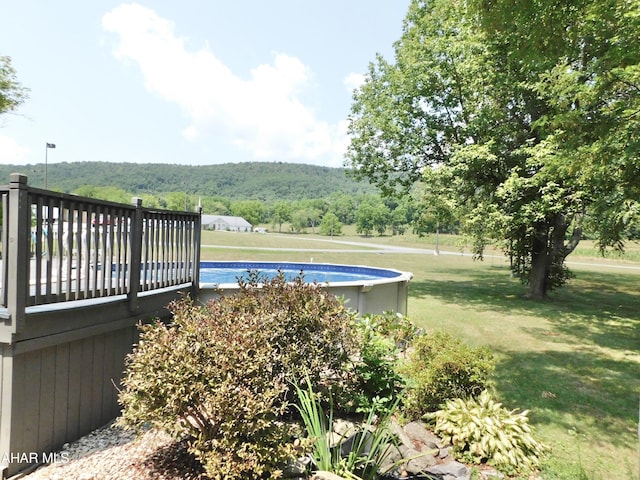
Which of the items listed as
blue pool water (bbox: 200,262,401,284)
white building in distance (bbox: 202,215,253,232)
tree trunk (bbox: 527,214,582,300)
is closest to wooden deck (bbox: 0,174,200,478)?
blue pool water (bbox: 200,262,401,284)

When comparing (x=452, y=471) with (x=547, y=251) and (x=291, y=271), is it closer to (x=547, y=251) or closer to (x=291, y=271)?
(x=291, y=271)

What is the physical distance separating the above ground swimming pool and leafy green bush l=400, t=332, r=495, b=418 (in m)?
1.17

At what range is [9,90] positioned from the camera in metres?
21.8

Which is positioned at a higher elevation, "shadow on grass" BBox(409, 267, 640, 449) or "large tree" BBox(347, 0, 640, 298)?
"large tree" BBox(347, 0, 640, 298)

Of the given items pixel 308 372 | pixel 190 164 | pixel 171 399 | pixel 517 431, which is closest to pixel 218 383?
pixel 171 399

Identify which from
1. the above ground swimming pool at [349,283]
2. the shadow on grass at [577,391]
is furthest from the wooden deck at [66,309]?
the shadow on grass at [577,391]

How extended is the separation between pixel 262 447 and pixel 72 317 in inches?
76.1

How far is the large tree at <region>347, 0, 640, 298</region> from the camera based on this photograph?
21.1ft

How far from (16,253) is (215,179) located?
139493 millimetres

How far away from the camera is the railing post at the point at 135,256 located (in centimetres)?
391

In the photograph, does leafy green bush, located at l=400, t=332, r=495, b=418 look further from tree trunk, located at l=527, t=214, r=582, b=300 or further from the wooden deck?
tree trunk, located at l=527, t=214, r=582, b=300

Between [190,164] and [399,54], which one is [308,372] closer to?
[399,54]

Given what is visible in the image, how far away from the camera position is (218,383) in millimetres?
2527

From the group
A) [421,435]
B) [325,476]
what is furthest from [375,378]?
[325,476]
